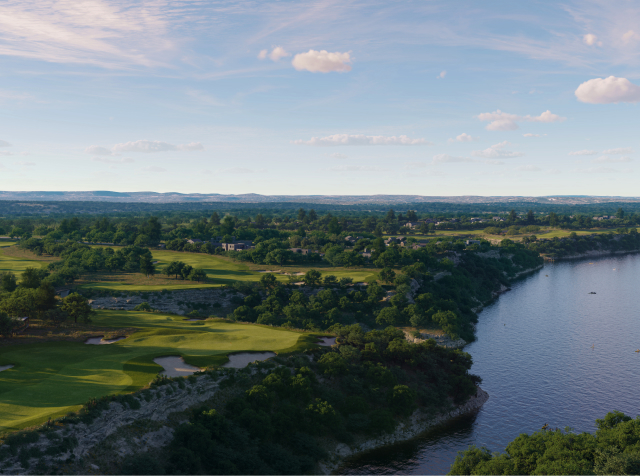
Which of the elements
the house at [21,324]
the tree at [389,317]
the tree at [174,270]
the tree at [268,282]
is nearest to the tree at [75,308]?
the house at [21,324]

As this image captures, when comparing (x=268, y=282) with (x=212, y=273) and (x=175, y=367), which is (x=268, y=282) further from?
(x=175, y=367)

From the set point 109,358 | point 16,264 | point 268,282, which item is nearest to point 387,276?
point 268,282

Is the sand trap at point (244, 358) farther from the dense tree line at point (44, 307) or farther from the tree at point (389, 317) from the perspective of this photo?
the tree at point (389, 317)

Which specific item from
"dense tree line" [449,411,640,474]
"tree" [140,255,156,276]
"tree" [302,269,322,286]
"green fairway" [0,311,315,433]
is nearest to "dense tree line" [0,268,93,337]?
"green fairway" [0,311,315,433]

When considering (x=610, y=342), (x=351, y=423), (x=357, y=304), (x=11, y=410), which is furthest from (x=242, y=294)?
(x=610, y=342)

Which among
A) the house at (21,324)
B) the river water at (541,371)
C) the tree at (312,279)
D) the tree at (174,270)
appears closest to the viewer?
the river water at (541,371)

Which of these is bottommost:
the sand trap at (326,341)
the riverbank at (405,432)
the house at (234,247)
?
the riverbank at (405,432)
